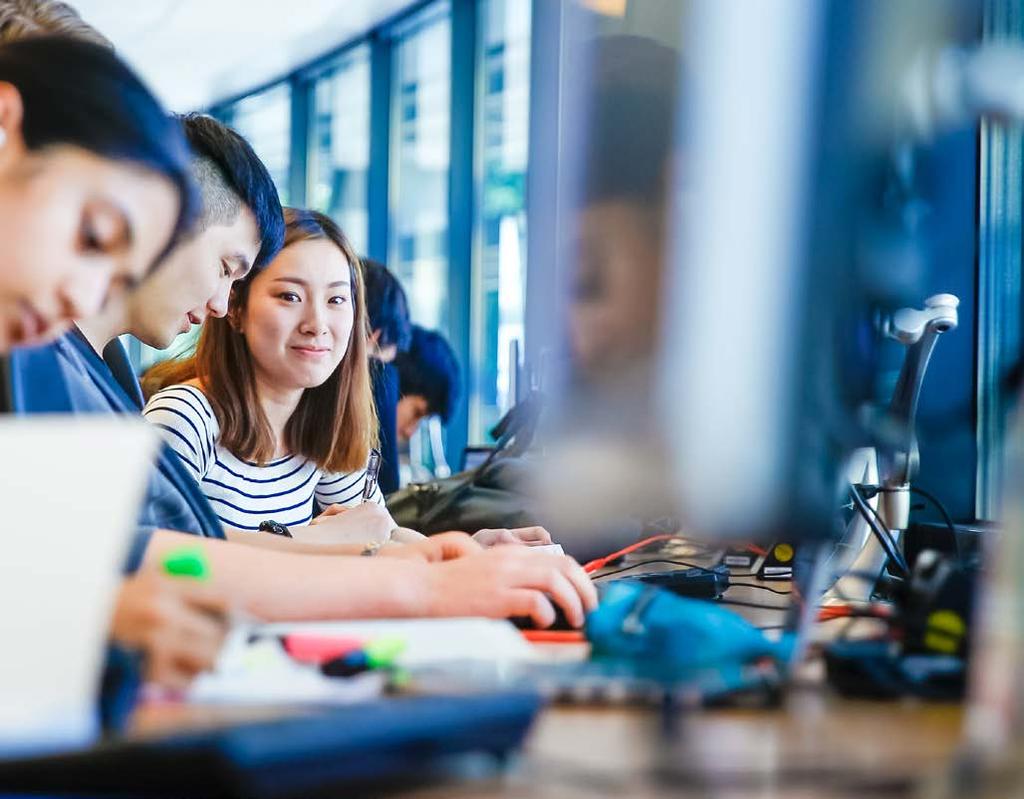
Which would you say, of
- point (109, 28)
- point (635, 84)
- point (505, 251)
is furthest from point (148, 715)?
point (109, 28)

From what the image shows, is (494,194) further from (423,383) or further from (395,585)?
(395,585)

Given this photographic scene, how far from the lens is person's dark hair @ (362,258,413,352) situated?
2727 mm

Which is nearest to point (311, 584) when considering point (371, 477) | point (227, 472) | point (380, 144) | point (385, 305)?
point (227, 472)

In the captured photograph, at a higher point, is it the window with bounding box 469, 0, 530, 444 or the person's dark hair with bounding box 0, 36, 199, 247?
the window with bounding box 469, 0, 530, 444

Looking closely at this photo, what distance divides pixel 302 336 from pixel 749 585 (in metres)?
0.93

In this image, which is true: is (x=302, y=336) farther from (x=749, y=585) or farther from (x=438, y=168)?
(x=438, y=168)

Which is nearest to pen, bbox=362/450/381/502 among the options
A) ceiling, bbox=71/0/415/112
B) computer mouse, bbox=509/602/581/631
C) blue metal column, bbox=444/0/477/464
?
computer mouse, bbox=509/602/581/631

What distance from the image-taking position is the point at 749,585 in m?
1.32

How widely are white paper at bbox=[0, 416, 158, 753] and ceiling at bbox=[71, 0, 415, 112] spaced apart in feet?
18.1

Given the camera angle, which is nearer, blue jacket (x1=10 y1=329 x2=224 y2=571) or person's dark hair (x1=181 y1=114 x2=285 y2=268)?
blue jacket (x1=10 y1=329 x2=224 y2=571)

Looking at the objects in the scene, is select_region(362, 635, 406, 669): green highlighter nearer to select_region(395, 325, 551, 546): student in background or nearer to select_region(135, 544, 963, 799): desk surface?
select_region(135, 544, 963, 799): desk surface

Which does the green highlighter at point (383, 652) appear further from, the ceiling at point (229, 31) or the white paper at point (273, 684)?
the ceiling at point (229, 31)

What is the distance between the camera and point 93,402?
90 cm

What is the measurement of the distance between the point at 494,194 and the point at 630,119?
5.09 metres
